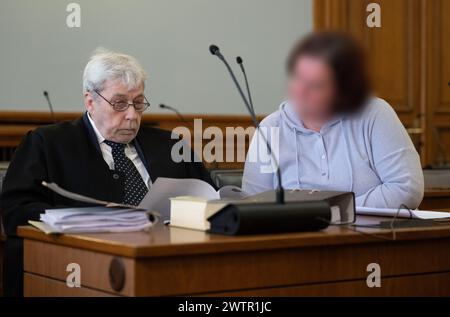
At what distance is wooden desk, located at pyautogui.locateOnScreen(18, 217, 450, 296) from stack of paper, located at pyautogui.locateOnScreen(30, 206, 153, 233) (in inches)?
1.2

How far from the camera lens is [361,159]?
239 cm

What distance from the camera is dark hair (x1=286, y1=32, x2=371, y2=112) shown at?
528 millimetres

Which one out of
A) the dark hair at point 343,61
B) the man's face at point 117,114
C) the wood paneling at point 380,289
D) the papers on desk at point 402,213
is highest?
the dark hair at point 343,61

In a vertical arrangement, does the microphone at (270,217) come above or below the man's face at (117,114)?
below

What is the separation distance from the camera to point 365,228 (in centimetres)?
181

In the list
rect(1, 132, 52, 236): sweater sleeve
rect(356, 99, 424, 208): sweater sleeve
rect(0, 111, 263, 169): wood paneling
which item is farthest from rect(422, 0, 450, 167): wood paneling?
rect(1, 132, 52, 236): sweater sleeve

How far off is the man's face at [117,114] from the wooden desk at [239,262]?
2.42ft

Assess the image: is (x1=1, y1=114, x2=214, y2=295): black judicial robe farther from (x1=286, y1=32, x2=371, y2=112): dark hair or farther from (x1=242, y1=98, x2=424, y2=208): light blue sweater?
(x1=286, y1=32, x2=371, y2=112): dark hair

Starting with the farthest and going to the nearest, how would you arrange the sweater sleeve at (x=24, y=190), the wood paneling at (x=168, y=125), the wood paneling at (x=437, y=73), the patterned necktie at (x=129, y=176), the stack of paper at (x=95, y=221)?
the wood paneling at (x=437, y=73) < the wood paneling at (x=168, y=125) < the patterned necktie at (x=129, y=176) < the sweater sleeve at (x=24, y=190) < the stack of paper at (x=95, y=221)

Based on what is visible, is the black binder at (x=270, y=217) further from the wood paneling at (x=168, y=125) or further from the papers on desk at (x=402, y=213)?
the wood paneling at (x=168, y=125)

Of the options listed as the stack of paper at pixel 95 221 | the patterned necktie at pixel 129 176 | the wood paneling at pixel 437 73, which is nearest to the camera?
the stack of paper at pixel 95 221

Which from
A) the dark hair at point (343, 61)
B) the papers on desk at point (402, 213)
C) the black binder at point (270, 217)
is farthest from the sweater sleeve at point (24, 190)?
the dark hair at point (343, 61)

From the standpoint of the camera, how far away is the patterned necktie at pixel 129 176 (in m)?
2.48
